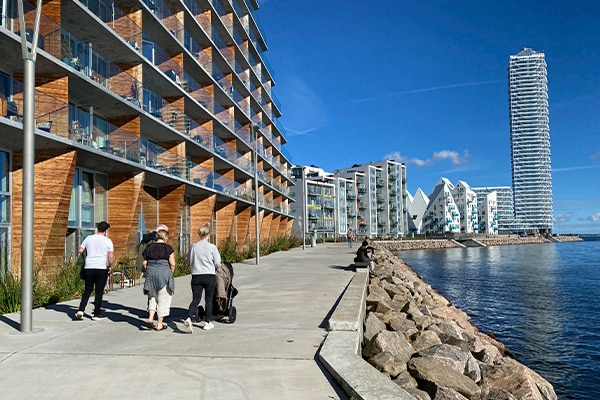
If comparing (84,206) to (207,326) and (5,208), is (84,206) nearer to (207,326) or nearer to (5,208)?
(5,208)

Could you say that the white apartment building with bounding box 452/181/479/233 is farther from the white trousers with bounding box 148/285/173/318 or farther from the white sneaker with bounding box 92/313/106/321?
the white trousers with bounding box 148/285/173/318

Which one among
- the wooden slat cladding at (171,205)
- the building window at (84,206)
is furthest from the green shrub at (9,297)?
the wooden slat cladding at (171,205)

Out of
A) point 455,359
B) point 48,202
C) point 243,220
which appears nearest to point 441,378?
point 455,359

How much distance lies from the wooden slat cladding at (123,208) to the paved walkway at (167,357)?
1076 centimetres

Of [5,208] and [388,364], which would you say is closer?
[388,364]

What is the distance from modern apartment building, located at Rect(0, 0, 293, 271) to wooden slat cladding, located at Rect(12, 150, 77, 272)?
0.03 meters

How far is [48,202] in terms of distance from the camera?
15633 mm

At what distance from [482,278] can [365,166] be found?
91.1 m

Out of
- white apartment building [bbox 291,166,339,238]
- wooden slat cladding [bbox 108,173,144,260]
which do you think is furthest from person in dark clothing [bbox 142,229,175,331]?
white apartment building [bbox 291,166,339,238]

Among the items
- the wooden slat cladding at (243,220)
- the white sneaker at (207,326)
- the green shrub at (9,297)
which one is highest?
the wooden slat cladding at (243,220)

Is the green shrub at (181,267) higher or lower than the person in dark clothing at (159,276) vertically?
lower

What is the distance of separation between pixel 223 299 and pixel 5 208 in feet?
35.0

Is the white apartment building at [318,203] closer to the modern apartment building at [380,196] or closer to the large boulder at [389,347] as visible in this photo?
the modern apartment building at [380,196]

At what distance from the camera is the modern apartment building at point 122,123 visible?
→ 15500mm
